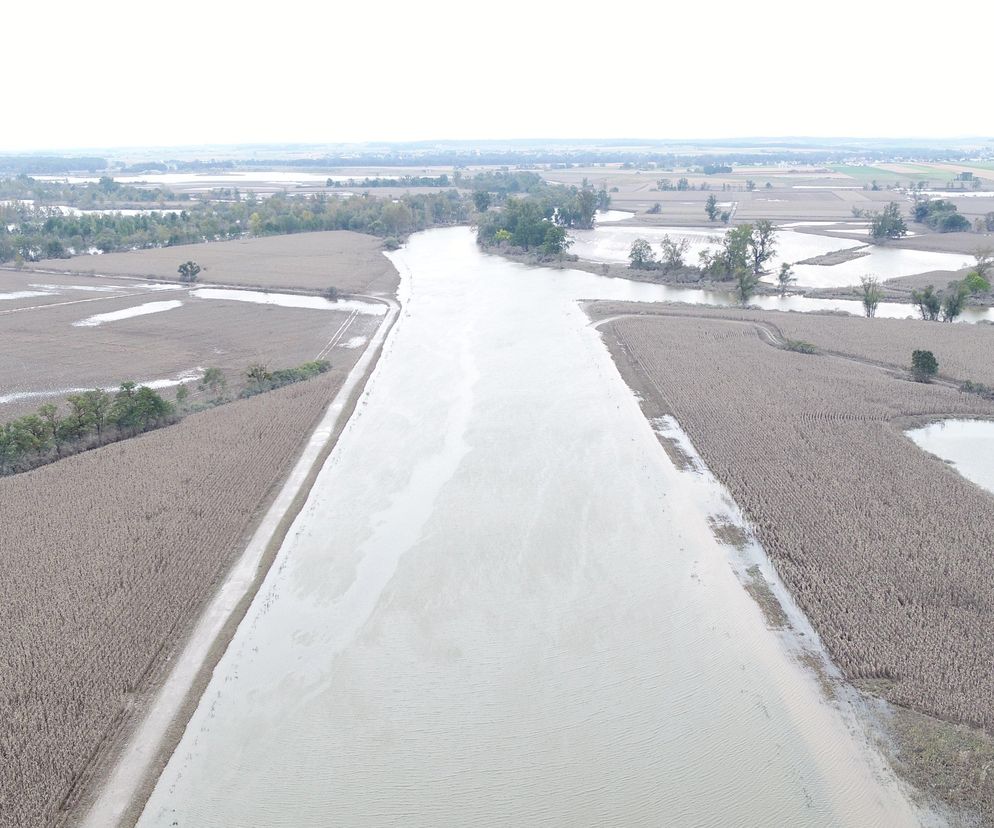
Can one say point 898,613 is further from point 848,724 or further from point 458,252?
point 458,252

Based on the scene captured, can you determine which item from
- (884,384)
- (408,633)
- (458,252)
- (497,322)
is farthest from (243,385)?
(458,252)

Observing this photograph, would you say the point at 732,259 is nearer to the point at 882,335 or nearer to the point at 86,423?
the point at 882,335

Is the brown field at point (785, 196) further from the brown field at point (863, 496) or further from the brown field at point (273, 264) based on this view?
the brown field at point (863, 496)

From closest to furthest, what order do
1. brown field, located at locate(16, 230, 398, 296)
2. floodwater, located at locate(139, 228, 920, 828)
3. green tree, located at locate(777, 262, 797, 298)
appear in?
floodwater, located at locate(139, 228, 920, 828) → green tree, located at locate(777, 262, 797, 298) → brown field, located at locate(16, 230, 398, 296)

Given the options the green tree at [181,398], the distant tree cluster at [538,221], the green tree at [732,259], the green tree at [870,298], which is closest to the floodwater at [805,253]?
the distant tree cluster at [538,221]

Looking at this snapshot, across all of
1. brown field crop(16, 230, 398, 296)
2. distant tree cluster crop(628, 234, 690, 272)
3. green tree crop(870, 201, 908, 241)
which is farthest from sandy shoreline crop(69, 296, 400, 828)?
green tree crop(870, 201, 908, 241)

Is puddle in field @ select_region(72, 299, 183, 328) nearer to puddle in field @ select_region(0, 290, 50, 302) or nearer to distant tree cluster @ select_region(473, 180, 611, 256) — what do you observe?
puddle in field @ select_region(0, 290, 50, 302)

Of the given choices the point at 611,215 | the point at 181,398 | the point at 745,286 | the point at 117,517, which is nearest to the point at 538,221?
the point at 745,286
